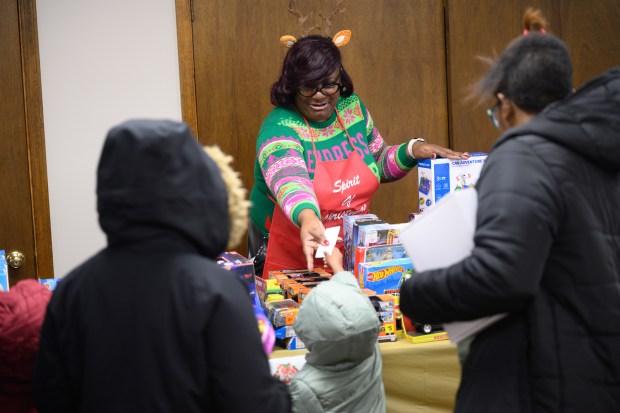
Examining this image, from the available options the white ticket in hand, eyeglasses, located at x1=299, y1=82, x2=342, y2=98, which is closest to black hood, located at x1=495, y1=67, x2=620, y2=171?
the white ticket in hand

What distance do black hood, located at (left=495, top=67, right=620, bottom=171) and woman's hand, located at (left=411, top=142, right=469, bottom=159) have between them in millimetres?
1328

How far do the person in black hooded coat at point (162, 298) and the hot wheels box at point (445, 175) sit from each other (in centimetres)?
152

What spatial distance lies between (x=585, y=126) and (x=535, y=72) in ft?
0.48

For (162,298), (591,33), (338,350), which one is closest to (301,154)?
(338,350)

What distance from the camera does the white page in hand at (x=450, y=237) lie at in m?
1.61

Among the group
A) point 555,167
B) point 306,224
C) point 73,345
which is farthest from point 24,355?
point 555,167

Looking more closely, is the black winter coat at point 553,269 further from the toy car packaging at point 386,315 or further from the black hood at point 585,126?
the toy car packaging at point 386,315

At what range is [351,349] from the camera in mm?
1929

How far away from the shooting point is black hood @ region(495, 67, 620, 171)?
5.07 ft

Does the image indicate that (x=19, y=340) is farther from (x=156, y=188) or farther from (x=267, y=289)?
(x=267, y=289)

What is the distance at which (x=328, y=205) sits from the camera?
10.0ft

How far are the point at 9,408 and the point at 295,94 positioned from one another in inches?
65.0

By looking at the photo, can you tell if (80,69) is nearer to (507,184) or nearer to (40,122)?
(40,122)

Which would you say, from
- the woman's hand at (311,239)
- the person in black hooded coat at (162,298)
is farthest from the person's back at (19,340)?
the woman's hand at (311,239)
